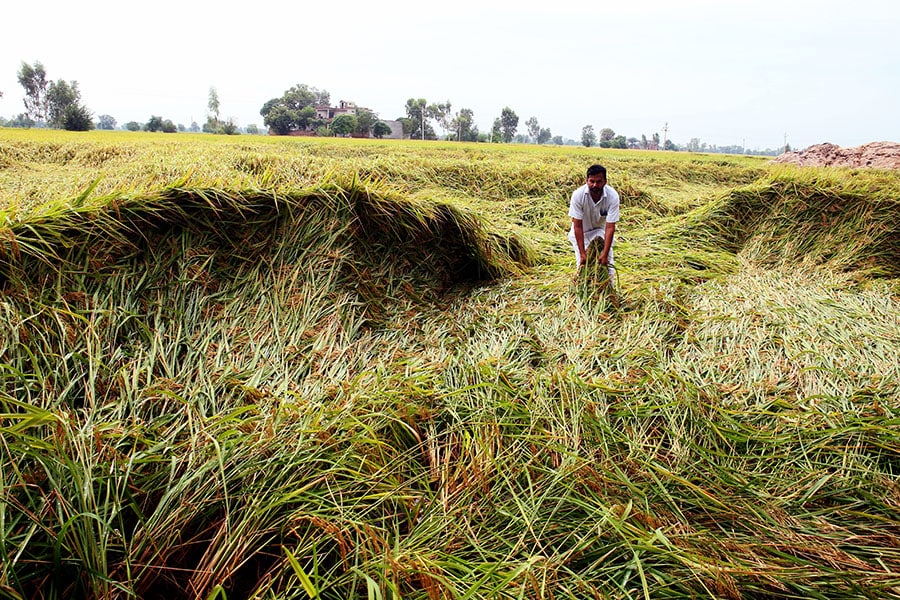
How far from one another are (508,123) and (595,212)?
89858mm

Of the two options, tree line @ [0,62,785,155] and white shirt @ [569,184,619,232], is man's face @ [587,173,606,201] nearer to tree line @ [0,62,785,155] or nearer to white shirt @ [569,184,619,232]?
white shirt @ [569,184,619,232]

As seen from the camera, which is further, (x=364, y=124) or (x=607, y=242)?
(x=364, y=124)

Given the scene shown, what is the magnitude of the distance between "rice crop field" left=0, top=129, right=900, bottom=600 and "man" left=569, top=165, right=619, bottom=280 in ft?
1.00

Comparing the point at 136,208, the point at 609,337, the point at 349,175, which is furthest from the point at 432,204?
the point at 136,208

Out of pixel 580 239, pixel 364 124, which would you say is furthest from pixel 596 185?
pixel 364 124

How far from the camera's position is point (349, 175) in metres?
3.16

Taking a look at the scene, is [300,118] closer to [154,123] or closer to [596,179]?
[154,123]

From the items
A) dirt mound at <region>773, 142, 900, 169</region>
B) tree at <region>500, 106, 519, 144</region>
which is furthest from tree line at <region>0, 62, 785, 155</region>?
dirt mound at <region>773, 142, 900, 169</region>

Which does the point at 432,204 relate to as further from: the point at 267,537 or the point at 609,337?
the point at 267,537

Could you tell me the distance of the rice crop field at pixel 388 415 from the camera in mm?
1229

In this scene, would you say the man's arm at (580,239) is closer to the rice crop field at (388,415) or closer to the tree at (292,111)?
the rice crop field at (388,415)

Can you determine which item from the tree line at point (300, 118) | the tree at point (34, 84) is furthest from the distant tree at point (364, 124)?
the tree at point (34, 84)

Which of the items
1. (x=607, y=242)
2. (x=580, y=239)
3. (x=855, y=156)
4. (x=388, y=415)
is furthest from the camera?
(x=855, y=156)

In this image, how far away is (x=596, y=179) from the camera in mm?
3451
